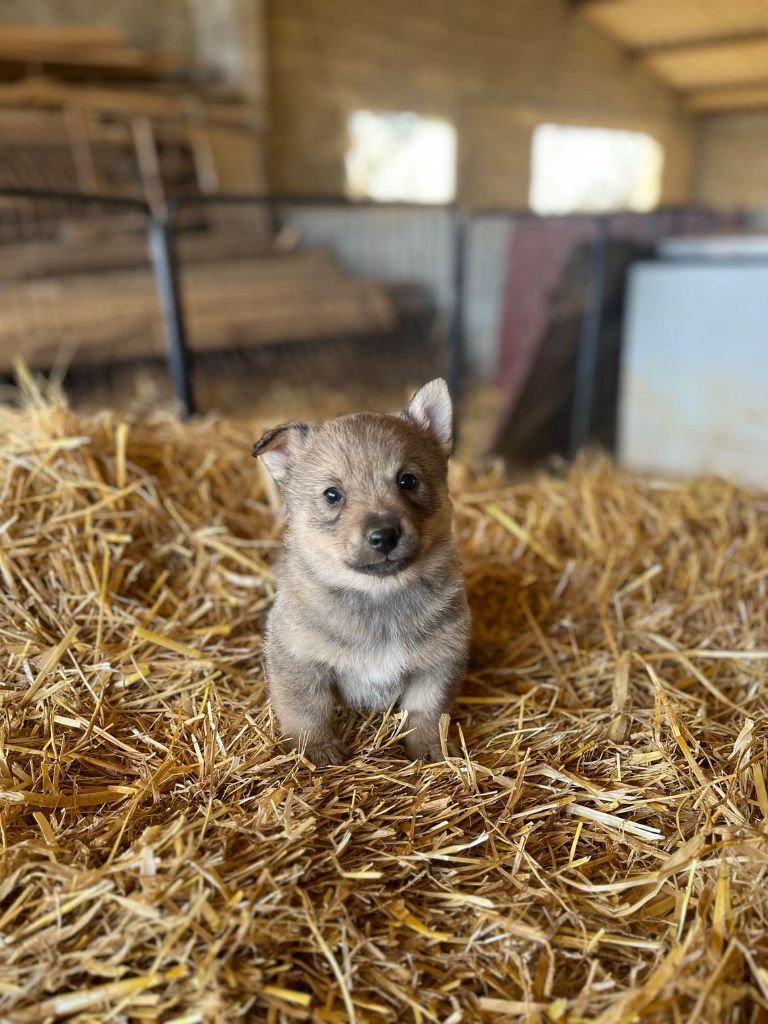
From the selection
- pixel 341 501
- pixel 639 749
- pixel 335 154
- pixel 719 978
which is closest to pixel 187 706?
pixel 341 501

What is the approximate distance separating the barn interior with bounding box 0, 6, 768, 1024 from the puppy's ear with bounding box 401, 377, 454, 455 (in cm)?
103

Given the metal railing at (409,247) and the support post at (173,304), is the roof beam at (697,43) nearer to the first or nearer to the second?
the metal railing at (409,247)

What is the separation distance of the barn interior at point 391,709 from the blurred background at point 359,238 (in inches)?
2.2

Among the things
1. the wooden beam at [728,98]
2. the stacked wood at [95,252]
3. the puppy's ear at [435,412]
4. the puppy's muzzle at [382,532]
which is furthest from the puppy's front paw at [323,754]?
the wooden beam at [728,98]

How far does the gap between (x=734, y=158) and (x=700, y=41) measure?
14.8 ft

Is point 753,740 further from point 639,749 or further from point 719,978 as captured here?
point 719,978

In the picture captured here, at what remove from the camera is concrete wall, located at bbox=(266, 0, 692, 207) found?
40.9 ft

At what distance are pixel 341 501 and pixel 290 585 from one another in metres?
0.38

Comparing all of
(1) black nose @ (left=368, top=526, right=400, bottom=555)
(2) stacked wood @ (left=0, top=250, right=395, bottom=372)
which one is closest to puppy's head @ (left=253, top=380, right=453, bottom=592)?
(1) black nose @ (left=368, top=526, right=400, bottom=555)

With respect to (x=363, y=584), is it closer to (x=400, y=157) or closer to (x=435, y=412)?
(x=435, y=412)

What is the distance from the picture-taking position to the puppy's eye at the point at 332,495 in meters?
2.43

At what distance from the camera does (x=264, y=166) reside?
11.9 m

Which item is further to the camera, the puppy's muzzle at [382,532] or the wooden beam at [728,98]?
the wooden beam at [728,98]

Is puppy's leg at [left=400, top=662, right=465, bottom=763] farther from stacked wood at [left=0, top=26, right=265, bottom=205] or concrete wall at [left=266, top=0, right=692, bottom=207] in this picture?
concrete wall at [left=266, top=0, right=692, bottom=207]
